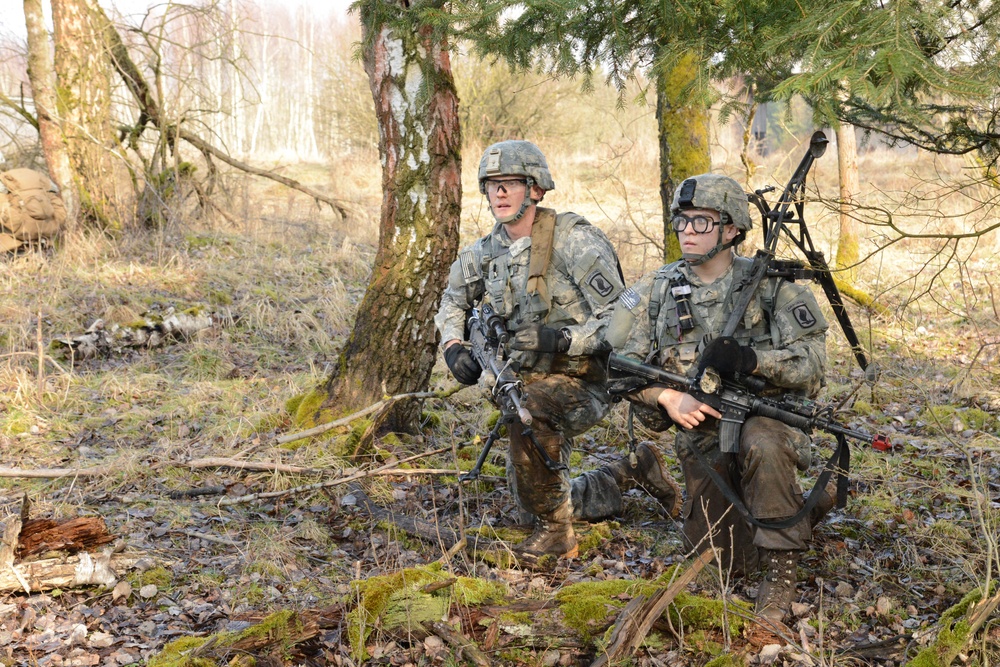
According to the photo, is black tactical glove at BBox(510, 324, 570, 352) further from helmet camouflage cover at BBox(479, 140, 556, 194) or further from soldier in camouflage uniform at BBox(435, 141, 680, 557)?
helmet camouflage cover at BBox(479, 140, 556, 194)

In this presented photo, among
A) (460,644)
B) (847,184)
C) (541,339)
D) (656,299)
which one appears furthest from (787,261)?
(847,184)

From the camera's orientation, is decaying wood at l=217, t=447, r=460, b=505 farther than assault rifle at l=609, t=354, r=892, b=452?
Yes

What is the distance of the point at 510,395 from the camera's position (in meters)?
4.02

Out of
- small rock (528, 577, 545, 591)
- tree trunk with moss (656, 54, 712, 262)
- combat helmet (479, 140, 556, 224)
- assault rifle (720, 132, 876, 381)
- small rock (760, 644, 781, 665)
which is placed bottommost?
small rock (528, 577, 545, 591)

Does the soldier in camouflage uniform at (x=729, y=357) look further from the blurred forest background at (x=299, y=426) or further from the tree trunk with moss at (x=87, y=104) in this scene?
the tree trunk with moss at (x=87, y=104)

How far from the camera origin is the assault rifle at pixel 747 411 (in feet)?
11.8

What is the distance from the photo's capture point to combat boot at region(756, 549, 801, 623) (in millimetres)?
3512

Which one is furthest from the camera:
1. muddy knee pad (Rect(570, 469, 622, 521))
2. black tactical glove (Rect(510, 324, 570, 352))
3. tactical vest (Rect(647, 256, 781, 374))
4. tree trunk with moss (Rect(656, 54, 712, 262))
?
tree trunk with moss (Rect(656, 54, 712, 262))

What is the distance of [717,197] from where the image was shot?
388cm

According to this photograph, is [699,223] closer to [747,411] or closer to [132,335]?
[747,411]

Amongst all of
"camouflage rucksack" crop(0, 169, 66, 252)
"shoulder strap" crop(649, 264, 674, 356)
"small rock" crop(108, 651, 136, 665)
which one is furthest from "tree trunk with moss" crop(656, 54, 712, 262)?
"camouflage rucksack" crop(0, 169, 66, 252)

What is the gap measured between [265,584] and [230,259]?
6.56m

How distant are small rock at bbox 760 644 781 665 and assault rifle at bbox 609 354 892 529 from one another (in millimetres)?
641

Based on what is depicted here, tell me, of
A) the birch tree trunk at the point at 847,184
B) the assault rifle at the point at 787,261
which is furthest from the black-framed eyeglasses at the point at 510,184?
the birch tree trunk at the point at 847,184
